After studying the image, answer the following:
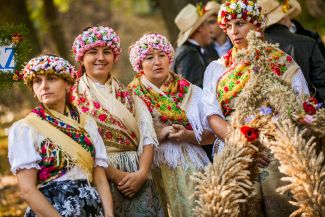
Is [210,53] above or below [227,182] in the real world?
above

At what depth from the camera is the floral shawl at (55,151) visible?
4.31 m

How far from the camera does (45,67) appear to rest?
4449mm

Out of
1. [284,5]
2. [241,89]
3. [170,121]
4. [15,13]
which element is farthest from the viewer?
[15,13]

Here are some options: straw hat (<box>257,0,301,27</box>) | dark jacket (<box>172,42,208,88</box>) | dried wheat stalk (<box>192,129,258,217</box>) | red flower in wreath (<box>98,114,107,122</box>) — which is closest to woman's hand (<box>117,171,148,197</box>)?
red flower in wreath (<box>98,114,107,122</box>)

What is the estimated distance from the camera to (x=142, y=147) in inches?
212

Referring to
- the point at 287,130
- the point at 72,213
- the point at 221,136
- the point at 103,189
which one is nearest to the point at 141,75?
the point at 221,136

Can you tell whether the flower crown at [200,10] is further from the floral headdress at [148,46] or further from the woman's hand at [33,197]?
the woman's hand at [33,197]

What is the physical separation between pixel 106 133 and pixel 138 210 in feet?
2.13

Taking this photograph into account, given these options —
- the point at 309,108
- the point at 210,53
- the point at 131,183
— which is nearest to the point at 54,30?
the point at 210,53

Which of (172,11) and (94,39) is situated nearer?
(94,39)

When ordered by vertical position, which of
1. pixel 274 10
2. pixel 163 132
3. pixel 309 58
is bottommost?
pixel 163 132

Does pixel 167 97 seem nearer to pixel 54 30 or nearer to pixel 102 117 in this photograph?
pixel 102 117

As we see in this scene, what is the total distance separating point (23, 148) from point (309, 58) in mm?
3132

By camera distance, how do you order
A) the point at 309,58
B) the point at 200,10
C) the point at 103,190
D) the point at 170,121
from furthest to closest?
the point at 200,10 < the point at 309,58 < the point at 170,121 < the point at 103,190
